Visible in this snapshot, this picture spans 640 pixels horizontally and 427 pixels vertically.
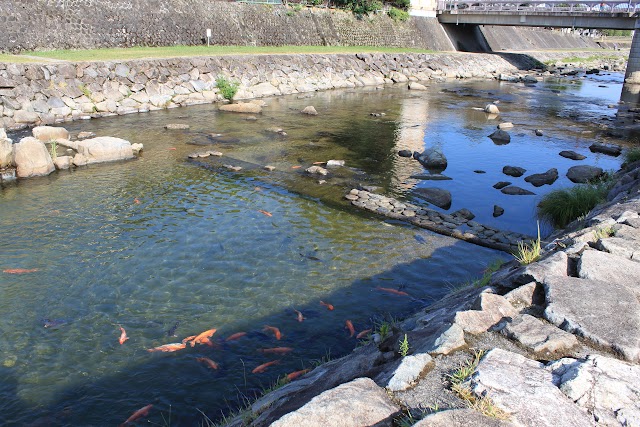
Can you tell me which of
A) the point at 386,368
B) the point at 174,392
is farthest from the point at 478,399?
the point at 174,392

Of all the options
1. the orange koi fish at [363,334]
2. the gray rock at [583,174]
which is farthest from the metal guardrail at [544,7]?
the orange koi fish at [363,334]

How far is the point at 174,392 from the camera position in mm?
6305

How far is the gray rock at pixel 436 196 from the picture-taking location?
13.4 metres

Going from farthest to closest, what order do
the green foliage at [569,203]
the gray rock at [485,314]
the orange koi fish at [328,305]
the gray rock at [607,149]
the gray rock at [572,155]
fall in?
1. the gray rock at [607,149]
2. the gray rock at [572,155]
3. the green foliage at [569,203]
4. the orange koi fish at [328,305]
5. the gray rock at [485,314]

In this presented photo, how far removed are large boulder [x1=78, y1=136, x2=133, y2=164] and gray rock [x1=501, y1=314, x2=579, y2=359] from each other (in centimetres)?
1420

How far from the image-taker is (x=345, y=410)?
359 cm

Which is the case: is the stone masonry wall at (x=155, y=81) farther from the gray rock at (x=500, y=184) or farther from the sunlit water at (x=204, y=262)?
the gray rock at (x=500, y=184)

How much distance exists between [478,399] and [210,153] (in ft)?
47.9

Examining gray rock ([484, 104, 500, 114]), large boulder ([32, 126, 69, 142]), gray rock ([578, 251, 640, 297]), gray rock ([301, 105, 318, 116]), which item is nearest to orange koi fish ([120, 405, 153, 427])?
gray rock ([578, 251, 640, 297])

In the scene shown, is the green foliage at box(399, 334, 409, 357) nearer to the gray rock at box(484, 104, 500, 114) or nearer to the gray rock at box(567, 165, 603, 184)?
the gray rock at box(567, 165, 603, 184)

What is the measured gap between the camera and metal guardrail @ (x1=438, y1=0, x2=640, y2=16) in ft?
140

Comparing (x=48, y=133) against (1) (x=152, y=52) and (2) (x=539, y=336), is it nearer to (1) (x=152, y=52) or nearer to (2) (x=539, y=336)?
(1) (x=152, y=52)

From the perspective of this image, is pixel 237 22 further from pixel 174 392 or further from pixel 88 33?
pixel 174 392

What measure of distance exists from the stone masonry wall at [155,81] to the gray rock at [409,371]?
65.7ft
